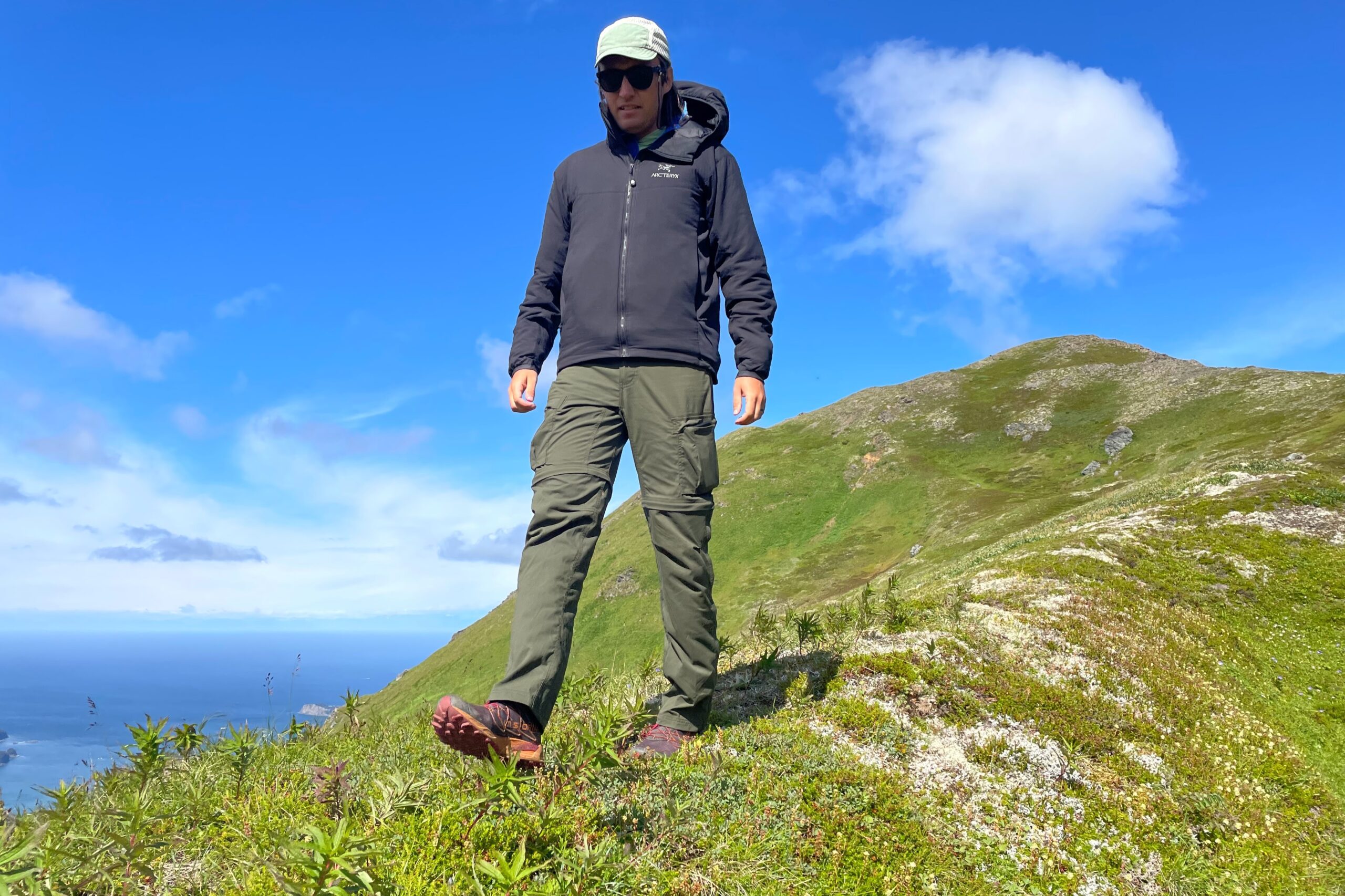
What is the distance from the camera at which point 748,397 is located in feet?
18.9

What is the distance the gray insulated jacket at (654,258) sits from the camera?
18.0ft

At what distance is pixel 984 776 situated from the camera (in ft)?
17.4

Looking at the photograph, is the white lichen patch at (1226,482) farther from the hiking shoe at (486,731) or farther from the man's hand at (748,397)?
the hiking shoe at (486,731)

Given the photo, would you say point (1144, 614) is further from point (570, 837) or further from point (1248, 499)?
point (570, 837)

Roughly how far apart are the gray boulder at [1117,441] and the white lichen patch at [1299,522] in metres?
56.5

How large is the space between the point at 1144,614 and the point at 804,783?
7.44 m

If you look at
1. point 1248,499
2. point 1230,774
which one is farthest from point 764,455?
point 1230,774

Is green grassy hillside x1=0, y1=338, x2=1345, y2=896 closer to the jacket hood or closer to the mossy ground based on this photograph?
the mossy ground

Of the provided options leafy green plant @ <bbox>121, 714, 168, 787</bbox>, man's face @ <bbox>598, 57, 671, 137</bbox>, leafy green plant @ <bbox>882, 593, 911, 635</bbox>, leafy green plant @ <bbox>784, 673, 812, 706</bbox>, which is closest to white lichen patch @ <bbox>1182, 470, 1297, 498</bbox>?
leafy green plant @ <bbox>882, 593, 911, 635</bbox>

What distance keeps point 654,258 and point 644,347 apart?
0.75m

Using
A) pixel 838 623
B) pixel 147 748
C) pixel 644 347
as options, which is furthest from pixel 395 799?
pixel 838 623

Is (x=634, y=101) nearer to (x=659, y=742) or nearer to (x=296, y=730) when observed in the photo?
(x=659, y=742)

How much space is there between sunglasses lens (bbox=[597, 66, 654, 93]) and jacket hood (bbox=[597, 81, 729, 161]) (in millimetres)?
223

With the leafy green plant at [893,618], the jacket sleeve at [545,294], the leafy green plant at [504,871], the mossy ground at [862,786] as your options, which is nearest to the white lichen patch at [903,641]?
the mossy ground at [862,786]
